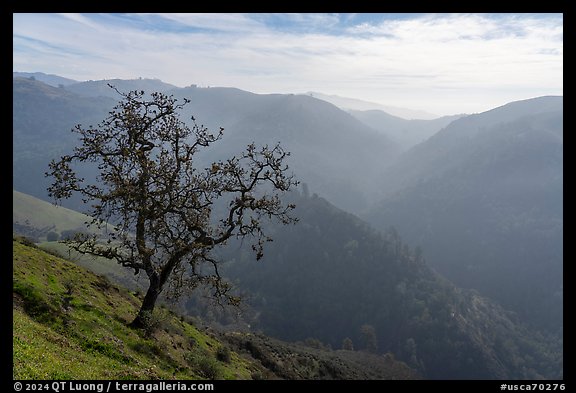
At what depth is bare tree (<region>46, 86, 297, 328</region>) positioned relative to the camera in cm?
2112

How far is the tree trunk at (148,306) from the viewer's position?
23.5 m

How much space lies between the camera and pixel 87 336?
749 inches

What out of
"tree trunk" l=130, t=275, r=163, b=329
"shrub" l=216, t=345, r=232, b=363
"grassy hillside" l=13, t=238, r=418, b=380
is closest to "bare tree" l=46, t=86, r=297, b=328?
"tree trunk" l=130, t=275, r=163, b=329

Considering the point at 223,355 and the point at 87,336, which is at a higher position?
the point at 87,336

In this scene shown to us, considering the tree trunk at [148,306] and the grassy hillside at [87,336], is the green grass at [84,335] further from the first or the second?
the tree trunk at [148,306]

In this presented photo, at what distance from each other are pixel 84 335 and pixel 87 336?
0.15 m

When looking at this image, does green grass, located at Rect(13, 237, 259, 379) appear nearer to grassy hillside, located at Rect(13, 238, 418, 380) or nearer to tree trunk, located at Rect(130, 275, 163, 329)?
grassy hillside, located at Rect(13, 238, 418, 380)

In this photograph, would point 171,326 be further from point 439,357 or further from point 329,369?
point 439,357

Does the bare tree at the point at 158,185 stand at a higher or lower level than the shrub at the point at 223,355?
higher

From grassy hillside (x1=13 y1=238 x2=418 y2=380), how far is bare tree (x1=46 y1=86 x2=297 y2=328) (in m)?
2.93

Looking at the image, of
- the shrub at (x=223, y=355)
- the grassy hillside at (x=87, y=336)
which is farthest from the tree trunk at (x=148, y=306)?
the shrub at (x=223, y=355)

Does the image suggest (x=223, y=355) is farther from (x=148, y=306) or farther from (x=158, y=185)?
(x=158, y=185)

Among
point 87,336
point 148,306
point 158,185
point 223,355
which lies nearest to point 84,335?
point 87,336
